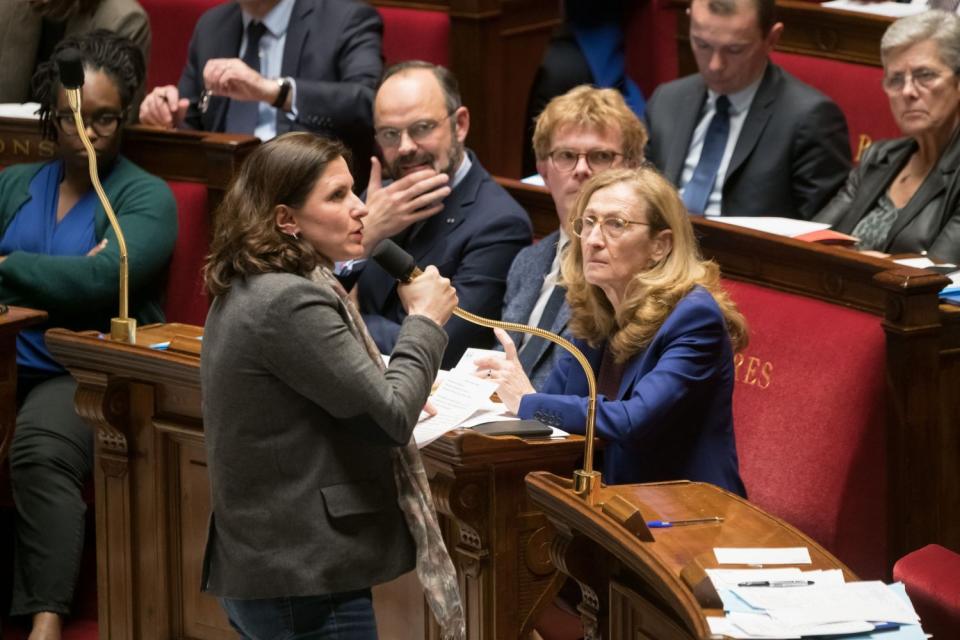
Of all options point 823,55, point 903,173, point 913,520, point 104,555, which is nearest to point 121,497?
point 104,555

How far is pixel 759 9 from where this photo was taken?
3.29 m

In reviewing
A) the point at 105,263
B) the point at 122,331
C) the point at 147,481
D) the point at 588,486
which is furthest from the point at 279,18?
the point at 588,486

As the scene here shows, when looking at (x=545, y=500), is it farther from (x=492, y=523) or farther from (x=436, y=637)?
(x=436, y=637)

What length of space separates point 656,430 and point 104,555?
1.08m

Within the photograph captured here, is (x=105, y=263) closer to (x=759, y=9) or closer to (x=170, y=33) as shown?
(x=170, y=33)

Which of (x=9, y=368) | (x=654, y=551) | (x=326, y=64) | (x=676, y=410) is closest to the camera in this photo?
A: (x=654, y=551)

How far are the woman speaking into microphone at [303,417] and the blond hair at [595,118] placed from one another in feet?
2.98

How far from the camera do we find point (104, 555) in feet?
8.95

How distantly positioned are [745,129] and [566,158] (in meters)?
0.59

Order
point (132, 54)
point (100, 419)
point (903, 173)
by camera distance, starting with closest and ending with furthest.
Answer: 1. point (100, 419)
2. point (903, 173)
3. point (132, 54)

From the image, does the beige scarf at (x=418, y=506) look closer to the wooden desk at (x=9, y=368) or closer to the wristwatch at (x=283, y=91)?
the wooden desk at (x=9, y=368)

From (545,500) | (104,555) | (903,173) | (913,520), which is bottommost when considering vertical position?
(104,555)

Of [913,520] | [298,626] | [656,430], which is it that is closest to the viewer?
[298,626]

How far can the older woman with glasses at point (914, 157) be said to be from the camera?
9.50ft
